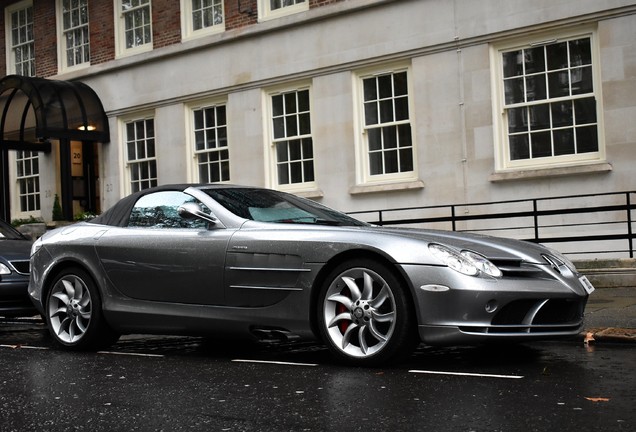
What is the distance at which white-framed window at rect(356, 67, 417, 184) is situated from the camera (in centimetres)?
1655

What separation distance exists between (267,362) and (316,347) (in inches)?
39.3

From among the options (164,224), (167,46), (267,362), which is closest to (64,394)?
(267,362)

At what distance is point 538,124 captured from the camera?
1482 cm

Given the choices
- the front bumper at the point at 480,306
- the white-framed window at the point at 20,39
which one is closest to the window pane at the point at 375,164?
the front bumper at the point at 480,306

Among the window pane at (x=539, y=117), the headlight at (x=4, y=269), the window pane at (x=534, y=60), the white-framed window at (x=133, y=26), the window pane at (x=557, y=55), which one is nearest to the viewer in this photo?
the headlight at (x=4, y=269)

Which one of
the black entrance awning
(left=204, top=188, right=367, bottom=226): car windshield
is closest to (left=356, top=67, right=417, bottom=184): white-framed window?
the black entrance awning

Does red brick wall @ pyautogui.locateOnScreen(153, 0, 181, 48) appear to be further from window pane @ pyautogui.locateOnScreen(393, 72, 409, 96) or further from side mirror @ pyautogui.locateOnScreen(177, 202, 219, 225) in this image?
side mirror @ pyautogui.locateOnScreen(177, 202, 219, 225)

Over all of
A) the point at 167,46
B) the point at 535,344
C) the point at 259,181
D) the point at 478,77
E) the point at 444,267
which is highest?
the point at 167,46

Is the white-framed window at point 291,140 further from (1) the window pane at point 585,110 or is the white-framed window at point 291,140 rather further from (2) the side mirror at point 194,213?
(2) the side mirror at point 194,213

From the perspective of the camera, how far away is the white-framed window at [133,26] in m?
21.1

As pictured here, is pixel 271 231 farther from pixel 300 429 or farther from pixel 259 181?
pixel 259 181

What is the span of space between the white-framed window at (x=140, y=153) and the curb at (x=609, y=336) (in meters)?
14.2

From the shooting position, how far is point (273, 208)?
7.95 meters

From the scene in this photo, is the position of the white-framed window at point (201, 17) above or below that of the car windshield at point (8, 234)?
above
